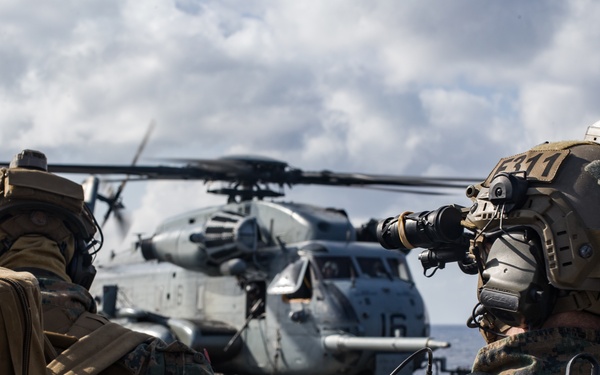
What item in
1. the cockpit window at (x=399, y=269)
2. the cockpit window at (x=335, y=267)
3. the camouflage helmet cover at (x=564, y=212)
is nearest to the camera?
the camouflage helmet cover at (x=564, y=212)

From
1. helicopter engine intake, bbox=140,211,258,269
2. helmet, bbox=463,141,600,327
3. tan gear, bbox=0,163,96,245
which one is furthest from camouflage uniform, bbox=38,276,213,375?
helicopter engine intake, bbox=140,211,258,269

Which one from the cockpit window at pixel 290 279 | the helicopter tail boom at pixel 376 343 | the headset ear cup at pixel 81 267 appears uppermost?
the cockpit window at pixel 290 279

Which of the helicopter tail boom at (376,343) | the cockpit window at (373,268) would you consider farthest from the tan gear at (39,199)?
the cockpit window at (373,268)

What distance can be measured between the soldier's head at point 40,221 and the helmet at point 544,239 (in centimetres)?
213

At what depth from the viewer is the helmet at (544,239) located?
273cm

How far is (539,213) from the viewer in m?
2.79

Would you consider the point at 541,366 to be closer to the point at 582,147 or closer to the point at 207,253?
the point at 582,147

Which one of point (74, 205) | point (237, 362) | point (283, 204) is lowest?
point (237, 362)

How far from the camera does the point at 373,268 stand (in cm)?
1381

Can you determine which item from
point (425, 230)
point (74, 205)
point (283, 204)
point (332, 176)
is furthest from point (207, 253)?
point (425, 230)

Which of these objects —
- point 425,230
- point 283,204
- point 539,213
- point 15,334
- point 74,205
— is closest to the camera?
point 15,334

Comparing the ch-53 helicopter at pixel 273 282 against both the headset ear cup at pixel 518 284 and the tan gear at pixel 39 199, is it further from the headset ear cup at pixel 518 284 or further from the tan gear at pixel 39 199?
the headset ear cup at pixel 518 284

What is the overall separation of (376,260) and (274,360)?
2.29m

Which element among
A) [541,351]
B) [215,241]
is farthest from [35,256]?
[215,241]
